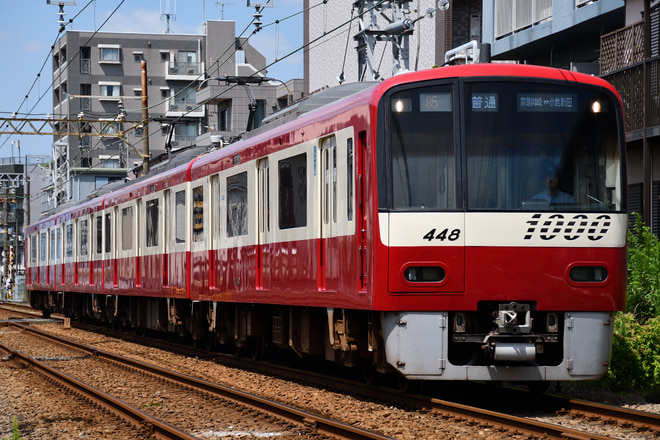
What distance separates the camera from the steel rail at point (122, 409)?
26.6 feet

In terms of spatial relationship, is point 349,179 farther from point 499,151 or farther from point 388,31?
point 388,31

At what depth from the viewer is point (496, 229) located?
8.83 meters

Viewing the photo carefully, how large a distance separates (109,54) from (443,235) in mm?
72172

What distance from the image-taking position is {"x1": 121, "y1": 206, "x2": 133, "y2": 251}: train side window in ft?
65.5

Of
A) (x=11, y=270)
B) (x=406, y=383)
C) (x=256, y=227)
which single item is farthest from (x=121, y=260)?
(x=11, y=270)

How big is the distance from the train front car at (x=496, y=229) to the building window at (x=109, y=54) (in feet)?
234

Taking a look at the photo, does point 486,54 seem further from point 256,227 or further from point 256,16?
point 256,16

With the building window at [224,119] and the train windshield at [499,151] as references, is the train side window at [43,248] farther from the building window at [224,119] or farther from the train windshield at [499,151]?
the train windshield at [499,151]

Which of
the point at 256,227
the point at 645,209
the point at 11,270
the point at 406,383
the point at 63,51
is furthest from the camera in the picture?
the point at 63,51

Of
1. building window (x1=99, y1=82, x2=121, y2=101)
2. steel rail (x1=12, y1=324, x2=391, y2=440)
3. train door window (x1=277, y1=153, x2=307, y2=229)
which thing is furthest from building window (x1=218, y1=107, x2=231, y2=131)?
train door window (x1=277, y1=153, x2=307, y2=229)

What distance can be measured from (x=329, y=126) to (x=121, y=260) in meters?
11.4

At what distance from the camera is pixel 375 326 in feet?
30.8

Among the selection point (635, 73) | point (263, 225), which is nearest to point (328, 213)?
point (263, 225)

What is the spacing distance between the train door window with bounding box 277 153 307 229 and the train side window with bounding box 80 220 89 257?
43.5 feet
